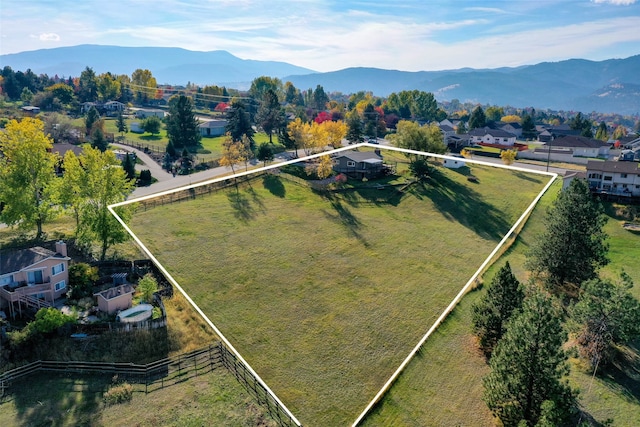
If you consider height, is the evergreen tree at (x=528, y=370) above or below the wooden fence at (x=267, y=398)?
below

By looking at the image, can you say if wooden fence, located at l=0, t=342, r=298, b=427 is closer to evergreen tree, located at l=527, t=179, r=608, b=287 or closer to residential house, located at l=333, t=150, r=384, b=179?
residential house, located at l=333, t=150, r=384, b=179

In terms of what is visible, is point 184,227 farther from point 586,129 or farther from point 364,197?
point 586,129

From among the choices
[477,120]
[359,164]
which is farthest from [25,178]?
[477,120]

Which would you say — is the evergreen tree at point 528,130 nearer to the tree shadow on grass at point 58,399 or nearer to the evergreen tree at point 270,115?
the evergreen tree at point 270,115

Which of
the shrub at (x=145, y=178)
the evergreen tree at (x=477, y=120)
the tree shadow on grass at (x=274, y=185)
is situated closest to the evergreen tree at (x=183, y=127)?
the shrub at (x=145, y=178)

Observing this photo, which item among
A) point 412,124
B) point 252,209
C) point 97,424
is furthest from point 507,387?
point 97,424

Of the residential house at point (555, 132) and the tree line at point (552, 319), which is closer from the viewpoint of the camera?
the tree line at point (552, 319)
